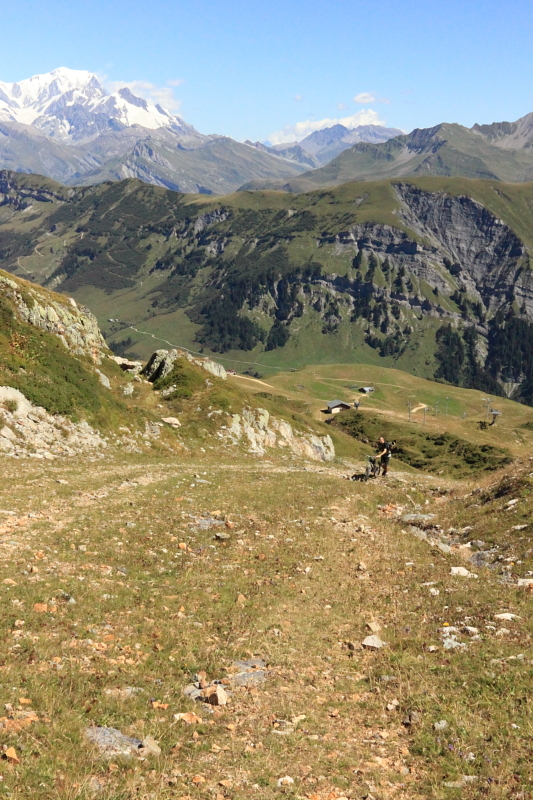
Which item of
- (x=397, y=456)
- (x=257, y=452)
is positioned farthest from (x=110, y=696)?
(x=397, y=456)

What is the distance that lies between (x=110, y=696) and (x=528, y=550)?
17989mm

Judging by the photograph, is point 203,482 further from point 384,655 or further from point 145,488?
point 384,655

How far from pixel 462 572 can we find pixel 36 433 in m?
31.6

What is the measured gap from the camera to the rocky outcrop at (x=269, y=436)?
63875mm

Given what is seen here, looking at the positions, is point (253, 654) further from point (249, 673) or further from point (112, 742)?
point (112, 742)

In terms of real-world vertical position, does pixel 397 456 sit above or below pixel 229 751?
below

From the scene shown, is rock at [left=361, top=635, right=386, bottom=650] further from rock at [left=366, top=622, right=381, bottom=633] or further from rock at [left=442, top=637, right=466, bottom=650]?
rock at [left=442, top=637, right=466, bottom=650]

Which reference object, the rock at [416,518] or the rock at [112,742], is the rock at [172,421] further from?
the rock at [112,742]

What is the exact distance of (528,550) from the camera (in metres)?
22.5

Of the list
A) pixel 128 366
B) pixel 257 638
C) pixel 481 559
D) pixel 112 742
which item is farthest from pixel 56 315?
pixel 112 742

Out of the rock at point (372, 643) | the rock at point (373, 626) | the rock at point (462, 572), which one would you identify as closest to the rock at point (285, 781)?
the rock at point (372, 643)

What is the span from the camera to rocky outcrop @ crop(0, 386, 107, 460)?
122 feet

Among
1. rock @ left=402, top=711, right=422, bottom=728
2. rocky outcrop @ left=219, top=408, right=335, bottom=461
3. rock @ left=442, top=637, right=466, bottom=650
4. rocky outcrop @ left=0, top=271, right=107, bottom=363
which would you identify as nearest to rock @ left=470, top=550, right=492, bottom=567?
rock @ left=442, top=637, right=466, bottom=650

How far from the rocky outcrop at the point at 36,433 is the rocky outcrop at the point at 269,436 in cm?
2043
